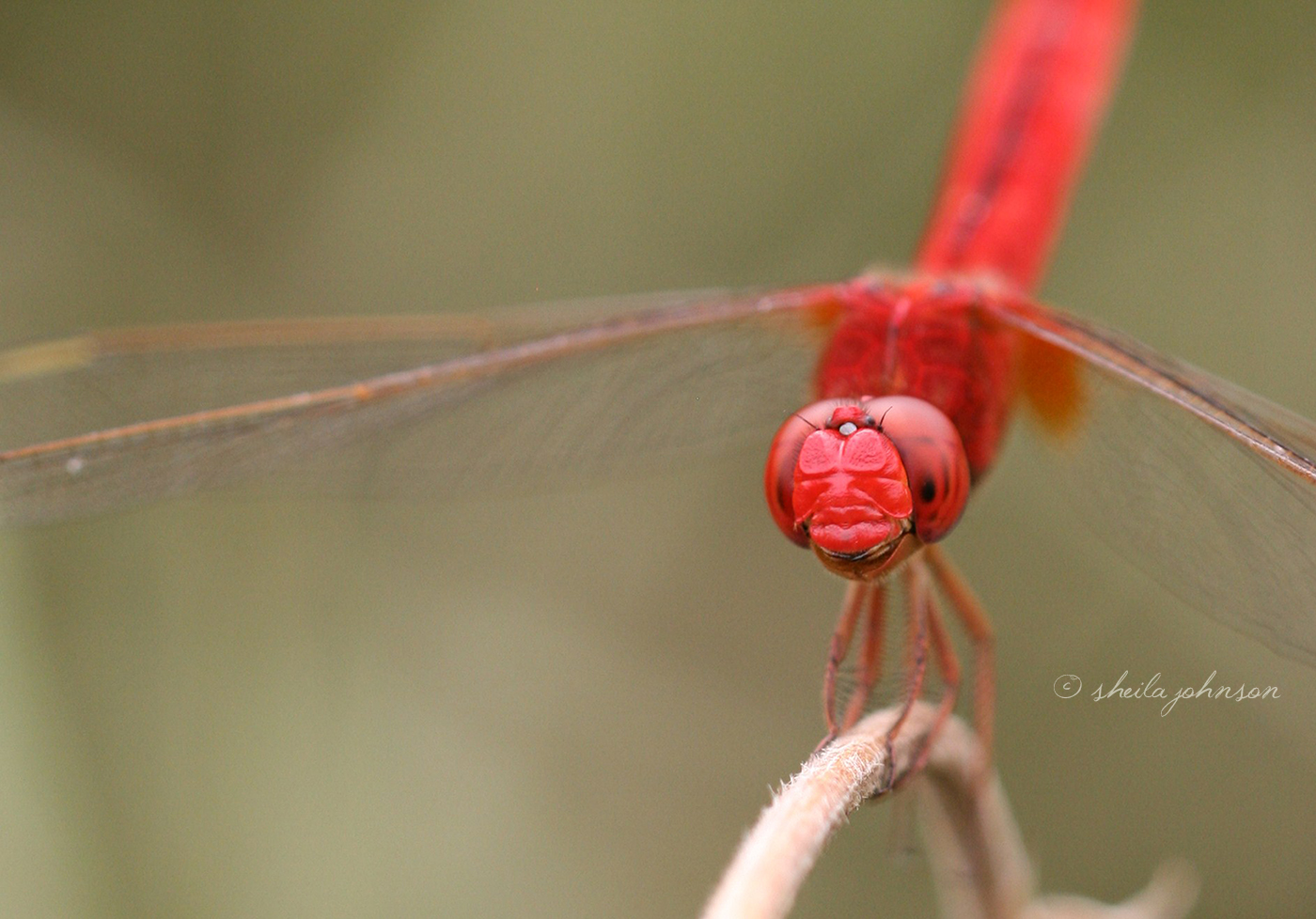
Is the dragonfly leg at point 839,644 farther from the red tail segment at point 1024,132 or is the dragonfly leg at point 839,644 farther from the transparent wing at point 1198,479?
the red tail segment at point 1024,132

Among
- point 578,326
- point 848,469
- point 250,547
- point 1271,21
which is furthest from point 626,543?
point 1271,21

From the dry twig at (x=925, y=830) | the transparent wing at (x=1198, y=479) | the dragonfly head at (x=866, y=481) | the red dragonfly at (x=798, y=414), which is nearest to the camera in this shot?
the dry twig at (x=925, y=830)

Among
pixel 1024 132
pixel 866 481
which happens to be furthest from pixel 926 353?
pixel 1024 132

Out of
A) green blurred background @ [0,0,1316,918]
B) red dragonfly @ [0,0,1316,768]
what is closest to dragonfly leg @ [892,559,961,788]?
red dragonfly @ [0,0,1316,768]

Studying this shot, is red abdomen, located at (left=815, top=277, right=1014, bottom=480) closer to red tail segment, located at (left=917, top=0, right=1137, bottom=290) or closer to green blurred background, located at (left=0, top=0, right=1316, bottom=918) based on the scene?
red tail segment, located at (left=917, top=0, right=1137, bottom=290)

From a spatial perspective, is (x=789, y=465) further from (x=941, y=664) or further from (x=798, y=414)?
(x=941, y=664)

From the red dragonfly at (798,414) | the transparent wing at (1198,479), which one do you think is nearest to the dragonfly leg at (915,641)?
the red dragonfly at (798,414)
